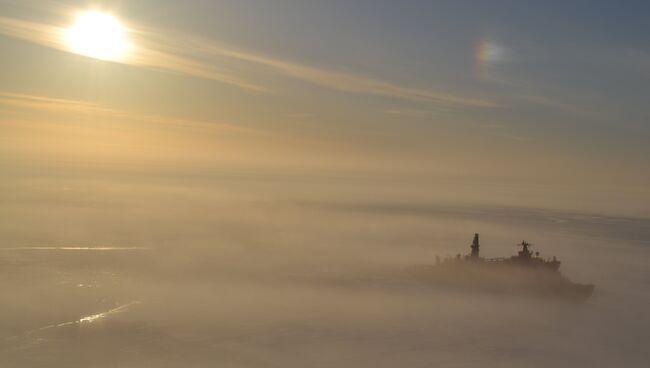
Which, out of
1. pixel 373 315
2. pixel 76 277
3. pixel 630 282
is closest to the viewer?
pixel 373 315

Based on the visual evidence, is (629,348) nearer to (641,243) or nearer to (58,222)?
(641,243)

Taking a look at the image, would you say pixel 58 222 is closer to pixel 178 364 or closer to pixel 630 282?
pixel 178 364

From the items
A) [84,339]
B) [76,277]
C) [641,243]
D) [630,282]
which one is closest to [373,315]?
[84,339]

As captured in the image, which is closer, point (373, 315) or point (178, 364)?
point (178, 364)

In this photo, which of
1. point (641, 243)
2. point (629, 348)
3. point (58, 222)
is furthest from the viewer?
point (641, 243)

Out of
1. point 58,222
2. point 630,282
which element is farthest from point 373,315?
point 58,222

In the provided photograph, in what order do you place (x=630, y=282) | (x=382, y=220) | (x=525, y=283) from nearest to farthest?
1. (x=525, y=283)
2. (x=630, y=282)
3. (x=382, y=220)
